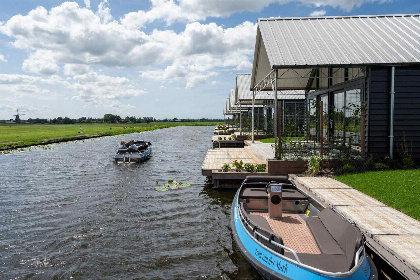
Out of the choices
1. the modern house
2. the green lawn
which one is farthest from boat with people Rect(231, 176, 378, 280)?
the modern house

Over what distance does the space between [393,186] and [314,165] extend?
339 cm

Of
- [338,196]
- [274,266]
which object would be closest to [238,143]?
[338,196]

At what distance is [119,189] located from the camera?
53.5ft

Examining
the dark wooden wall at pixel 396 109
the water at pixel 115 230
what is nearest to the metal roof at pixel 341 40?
the dark wooden wall at pixel 396 109

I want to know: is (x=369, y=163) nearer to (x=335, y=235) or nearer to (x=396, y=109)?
(x=396, y=109)

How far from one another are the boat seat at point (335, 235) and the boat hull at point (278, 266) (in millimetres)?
271

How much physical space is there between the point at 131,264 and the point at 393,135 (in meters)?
11.9

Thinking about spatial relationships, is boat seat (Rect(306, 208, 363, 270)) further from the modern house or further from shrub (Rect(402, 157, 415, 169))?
shrub (Rect(402, 157, 415, 169))

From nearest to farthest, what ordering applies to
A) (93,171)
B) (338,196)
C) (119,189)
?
1. (338,196)
2. (119,189)
3. (93,171)

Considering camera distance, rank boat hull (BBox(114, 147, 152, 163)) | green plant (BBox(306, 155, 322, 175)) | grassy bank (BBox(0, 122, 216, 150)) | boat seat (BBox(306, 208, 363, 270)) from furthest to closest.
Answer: grassy bank (BBox(0, 122, 216, 150)) < boat hull (BBox(114, 147, 152, 163)) < green plant (BBox(306, 155, 322, 175)) < boat seat (BBox(306, 208, 363, 270))

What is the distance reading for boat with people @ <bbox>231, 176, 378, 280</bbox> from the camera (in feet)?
17.5

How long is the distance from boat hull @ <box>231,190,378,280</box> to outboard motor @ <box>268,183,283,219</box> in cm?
170

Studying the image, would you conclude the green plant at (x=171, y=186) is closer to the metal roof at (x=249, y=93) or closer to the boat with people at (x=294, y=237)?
the boat with people at (x=294, y=237)

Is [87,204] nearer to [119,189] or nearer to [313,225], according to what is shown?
[119,189]
